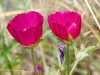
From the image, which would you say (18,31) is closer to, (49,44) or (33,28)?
(33,28)

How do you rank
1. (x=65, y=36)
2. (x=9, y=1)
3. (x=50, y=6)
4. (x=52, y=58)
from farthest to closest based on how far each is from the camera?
(x=9, y=1), (x=52, y=58), (x=50, y=6), (x=65, y=36)

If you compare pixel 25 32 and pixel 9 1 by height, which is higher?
pixel 9 1

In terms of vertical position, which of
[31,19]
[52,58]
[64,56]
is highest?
[31,19]

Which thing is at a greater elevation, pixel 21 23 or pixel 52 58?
pixel 21 23

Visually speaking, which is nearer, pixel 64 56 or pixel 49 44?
pixel 64 56

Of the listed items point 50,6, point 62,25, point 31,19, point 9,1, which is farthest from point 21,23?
point 9,1

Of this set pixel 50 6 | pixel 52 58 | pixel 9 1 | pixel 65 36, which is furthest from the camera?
pixel 9 1

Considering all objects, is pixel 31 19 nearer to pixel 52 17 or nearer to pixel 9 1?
pixel 52 17

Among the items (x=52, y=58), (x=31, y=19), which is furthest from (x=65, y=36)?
(x=52, y=58)

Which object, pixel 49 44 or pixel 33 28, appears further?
pixel 49 44
